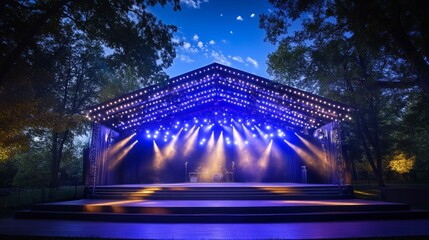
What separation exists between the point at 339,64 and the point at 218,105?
904 cm

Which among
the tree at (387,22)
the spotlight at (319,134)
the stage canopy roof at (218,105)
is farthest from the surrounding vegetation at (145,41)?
the spotlight at (319,134)

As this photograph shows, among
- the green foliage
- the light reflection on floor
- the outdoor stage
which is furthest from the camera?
the green foliage

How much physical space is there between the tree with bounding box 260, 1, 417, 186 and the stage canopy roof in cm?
207

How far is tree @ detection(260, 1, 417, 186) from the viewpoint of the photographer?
9289mm

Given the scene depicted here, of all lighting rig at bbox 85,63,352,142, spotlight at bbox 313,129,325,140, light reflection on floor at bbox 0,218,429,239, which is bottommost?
light reflection on floor at bbox 0,218,429,239

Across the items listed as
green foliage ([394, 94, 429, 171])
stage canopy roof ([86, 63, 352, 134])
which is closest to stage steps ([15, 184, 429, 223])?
stage canopy roof ([86, 63, 352, 134])

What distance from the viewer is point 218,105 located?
18.9m

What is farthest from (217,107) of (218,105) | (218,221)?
(218,221)

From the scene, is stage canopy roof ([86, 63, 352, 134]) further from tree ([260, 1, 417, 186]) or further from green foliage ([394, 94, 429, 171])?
green foliage ([394, 94, 429, 171])

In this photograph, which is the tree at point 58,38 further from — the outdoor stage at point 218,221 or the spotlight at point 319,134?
the spotlight at point 319,134

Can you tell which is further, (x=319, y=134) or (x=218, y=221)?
(x=319, y=134)

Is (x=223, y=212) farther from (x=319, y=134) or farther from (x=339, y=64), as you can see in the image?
(x=339, y=64)

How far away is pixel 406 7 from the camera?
629cm

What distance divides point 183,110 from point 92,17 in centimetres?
1076
